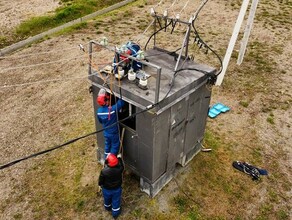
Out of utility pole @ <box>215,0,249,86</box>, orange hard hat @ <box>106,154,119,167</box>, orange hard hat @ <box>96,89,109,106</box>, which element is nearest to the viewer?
orange hard hat @ <box>106,154,119,167</box>

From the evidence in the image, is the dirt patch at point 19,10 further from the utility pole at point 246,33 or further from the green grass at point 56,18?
the utility pole at point 246,33

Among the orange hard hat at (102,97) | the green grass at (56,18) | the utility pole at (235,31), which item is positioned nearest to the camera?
the orange hard hat at (102,97)

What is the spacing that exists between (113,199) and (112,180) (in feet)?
2.08

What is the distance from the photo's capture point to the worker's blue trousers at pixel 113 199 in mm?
6867

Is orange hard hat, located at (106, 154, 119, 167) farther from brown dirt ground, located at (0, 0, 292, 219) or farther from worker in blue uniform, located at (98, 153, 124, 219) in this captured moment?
→ brown dirt ground, located at (0, 0, 292, 219)

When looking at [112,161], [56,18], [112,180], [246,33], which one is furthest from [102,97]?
[56,18]

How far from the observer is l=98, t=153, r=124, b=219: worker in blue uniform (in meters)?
6.51

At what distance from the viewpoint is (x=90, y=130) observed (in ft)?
32.6

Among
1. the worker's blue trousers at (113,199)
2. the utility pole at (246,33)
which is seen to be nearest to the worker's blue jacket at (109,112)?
the worker's blue trousers at (113,199)

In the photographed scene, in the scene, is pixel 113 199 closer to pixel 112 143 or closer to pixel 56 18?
pixel 112 143

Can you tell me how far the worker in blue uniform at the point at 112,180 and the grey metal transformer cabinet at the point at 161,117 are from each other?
78cm

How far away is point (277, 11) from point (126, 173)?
690 inches

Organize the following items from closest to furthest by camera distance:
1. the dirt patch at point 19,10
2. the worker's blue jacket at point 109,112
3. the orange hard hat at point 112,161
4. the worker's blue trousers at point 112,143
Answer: the orange hard hat at point 112,161
the worker's blue jacket at point 109,112
the worker's blue trousers at point 112,143
the dirt patch at point 19,10

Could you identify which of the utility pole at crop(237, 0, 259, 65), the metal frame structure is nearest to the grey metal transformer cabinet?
the metal frame structure
